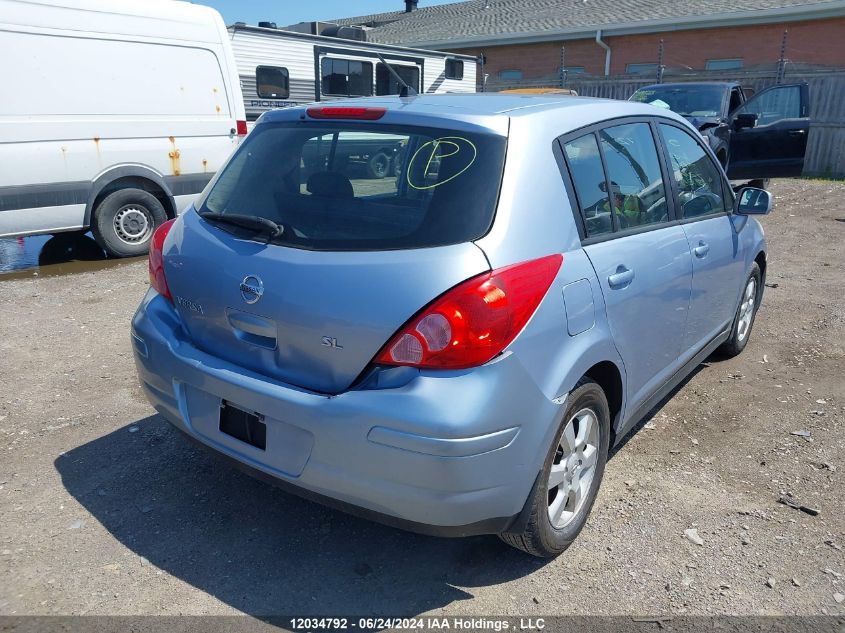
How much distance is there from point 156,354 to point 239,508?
31.3 inches

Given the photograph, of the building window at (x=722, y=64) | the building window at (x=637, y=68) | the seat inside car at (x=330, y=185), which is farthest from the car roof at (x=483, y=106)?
the building window at (x=637, y=68)

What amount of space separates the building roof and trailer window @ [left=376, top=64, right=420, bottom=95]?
8.14 metres

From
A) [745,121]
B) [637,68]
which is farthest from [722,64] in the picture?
[745,121]

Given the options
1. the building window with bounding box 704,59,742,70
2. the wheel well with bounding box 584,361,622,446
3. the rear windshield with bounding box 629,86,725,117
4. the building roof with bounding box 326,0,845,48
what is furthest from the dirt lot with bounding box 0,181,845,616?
the building window with bounding box 704,59,742,70

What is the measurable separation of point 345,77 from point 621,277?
12.2 m

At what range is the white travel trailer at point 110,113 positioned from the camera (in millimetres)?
6871

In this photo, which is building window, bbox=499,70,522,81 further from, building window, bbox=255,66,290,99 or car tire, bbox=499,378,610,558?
car tire, bbox=499,378,610,558

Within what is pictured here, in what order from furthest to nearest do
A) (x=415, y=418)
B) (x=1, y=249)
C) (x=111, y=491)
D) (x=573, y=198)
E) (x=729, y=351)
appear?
(x=1, y=249), (x=729, y=351), (x=111, y=491), (x=573, y=198), (x=415, y=418)

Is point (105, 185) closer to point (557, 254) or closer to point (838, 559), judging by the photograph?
point (557, 254)

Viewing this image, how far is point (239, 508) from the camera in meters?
3.19

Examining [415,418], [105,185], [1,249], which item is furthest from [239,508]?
[1,249]

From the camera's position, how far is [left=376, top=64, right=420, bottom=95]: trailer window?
14539mm

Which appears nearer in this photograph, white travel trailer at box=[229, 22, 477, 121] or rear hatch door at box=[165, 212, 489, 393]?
rear hatch door at box=[165, 212, 489, 393]

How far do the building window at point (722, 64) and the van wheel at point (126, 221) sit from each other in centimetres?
1677
